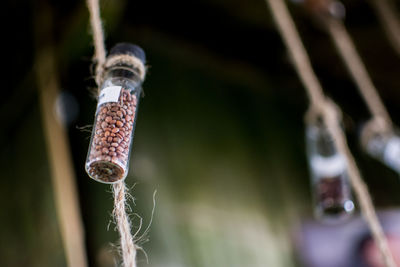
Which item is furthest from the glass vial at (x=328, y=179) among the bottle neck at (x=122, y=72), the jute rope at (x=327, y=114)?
the bottle neck at (x=122, y=72)

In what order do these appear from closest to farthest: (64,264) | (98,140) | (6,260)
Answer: (98,140) → (64,264) → (6,260)

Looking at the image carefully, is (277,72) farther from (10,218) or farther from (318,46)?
(10,218)

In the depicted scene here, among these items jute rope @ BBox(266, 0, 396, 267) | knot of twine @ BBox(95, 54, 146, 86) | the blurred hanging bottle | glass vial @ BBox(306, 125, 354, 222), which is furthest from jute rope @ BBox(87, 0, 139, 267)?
the blurred hanging bottle

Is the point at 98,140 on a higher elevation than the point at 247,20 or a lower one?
lower

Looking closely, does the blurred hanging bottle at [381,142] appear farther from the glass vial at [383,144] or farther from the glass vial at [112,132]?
the glass vial at [112,132]

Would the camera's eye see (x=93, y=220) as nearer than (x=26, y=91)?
Yes

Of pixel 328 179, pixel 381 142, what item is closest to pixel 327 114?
pixel 328 179

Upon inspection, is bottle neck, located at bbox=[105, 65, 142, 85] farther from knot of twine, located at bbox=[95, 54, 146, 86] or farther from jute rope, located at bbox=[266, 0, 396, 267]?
jute rope, located at bbox=[266, 0, 396, 267]

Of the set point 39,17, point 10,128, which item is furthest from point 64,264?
point 39,17
